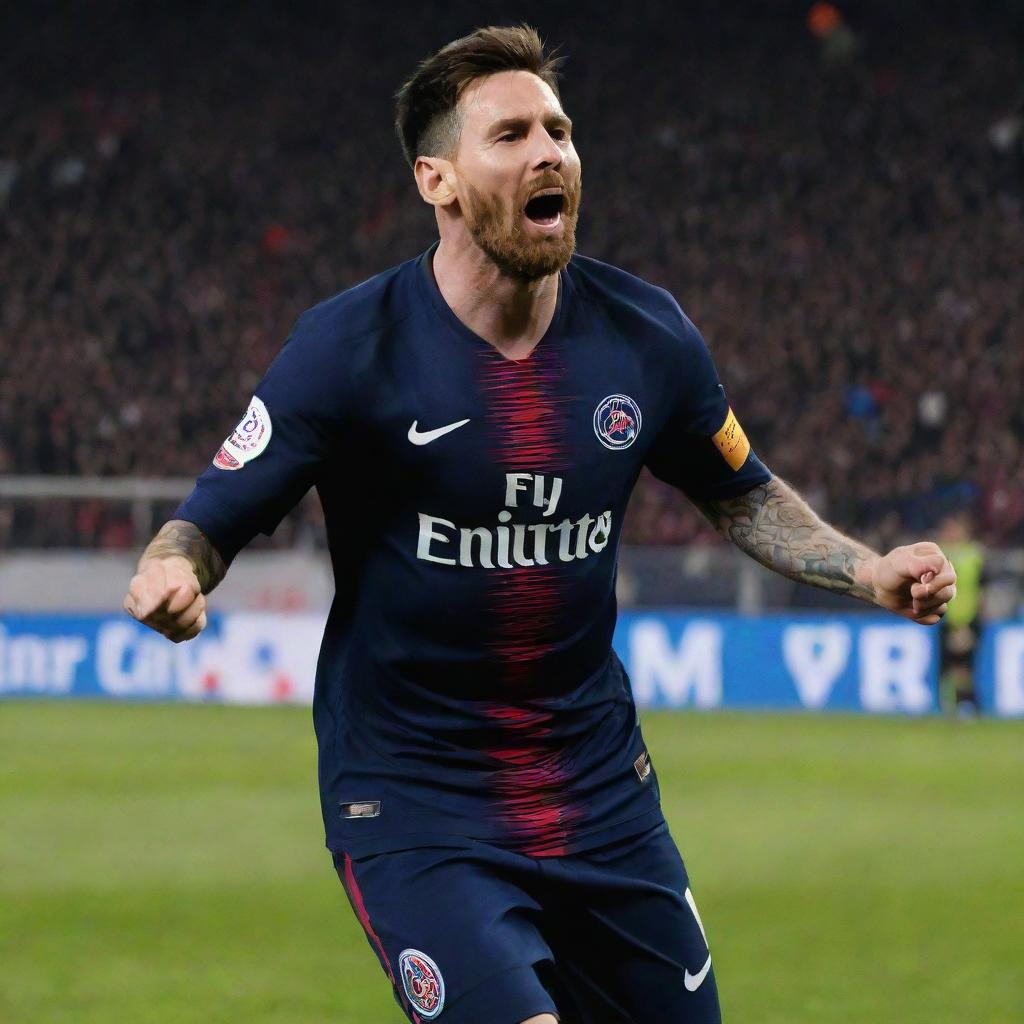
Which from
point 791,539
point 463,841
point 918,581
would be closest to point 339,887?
point 791,539

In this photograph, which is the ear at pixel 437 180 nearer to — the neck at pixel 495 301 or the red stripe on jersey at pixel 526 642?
the neck at pixel 495 301

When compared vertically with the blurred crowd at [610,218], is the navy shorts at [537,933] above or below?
below

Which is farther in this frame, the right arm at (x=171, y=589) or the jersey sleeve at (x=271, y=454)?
the jersey sleeve at (x=271, y=454)

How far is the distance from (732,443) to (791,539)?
0.22 m

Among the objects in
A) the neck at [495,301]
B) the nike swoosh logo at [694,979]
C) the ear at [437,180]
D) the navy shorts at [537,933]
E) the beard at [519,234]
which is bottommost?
the nike swoosh logo at [694,979]

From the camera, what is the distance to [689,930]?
3496 millimetres

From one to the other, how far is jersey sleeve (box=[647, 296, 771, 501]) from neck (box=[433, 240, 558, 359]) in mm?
305

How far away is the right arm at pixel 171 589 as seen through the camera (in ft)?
9.84

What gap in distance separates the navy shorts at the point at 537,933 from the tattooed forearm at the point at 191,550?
0.59 meters

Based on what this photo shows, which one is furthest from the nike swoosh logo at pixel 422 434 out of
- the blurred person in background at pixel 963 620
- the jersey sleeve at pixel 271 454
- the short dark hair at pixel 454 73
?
the blurred person in background at pixel 963 620

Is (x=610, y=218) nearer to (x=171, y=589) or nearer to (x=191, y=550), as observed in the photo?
(x=191, y=550)

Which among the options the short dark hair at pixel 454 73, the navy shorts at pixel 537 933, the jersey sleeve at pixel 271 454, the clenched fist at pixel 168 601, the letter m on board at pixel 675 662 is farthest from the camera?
the letter m on board at pixel 675 662

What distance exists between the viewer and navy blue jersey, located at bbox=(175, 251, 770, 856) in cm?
336

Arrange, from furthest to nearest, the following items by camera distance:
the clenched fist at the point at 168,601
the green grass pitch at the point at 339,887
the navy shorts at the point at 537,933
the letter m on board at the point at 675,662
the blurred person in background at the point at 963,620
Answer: the letter m on board at the point at 675,662, the blurred person in background at the point at 963,620, the green grass pitch at the point at 339,887, the navy shorts at the point at 537,933, the clenched fist at the point at 168,601
